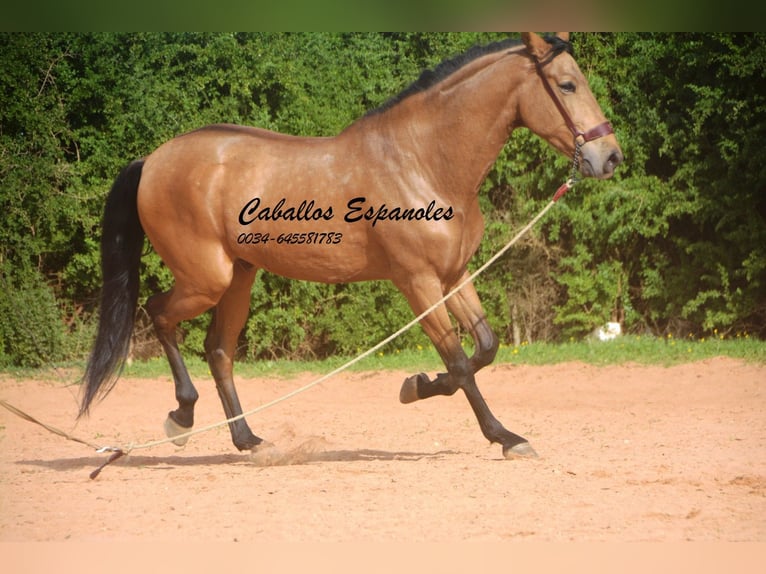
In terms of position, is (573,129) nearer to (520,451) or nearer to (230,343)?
(520,451)

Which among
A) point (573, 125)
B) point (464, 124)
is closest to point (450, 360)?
point (464, 124)

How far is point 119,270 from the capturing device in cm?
628

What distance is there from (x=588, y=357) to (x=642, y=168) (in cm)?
218

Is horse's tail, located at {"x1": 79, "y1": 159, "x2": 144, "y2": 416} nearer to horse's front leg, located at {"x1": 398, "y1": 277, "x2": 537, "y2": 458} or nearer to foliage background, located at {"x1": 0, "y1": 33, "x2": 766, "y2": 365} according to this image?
horse's front leg, located at {"x1": 398, "y1": 277, "x2": 537, "y2": 458}

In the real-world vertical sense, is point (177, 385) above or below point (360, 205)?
below

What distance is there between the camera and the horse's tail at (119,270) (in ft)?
19.9

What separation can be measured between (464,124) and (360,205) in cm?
74

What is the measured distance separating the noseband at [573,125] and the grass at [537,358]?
403 cm

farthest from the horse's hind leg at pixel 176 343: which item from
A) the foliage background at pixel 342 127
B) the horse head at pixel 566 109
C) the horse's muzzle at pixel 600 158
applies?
the foliage background at pixel 342 127

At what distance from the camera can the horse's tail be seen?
19.9 feet

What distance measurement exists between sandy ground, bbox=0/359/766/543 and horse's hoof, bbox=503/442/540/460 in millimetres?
77

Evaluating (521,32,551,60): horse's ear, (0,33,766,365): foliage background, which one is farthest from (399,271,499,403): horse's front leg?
(0,33,766,365): foliage background

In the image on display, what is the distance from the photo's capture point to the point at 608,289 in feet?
33.4

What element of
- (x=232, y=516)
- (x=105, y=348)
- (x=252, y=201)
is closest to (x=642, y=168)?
(x=252, y=201)
